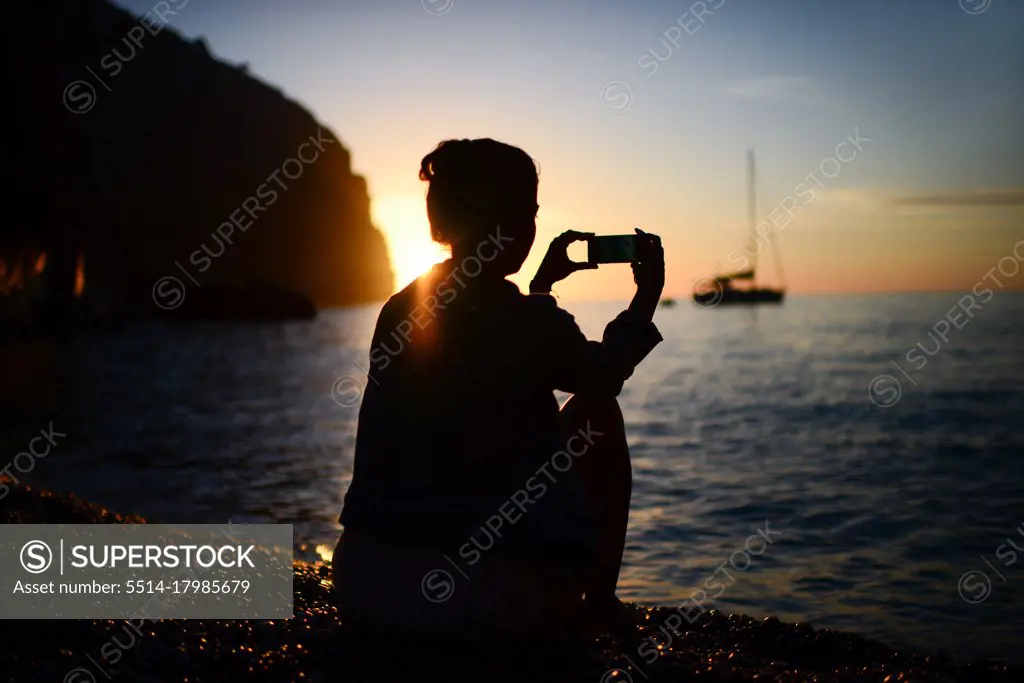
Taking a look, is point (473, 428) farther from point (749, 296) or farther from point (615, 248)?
point (749, 296)

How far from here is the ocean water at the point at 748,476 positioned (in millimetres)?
6035

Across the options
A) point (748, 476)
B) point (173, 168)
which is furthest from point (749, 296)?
point (748, 476)

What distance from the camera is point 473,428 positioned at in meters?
2.58

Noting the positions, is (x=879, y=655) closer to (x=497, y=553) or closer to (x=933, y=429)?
(x=497, y=553)

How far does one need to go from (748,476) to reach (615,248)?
850 centimetres

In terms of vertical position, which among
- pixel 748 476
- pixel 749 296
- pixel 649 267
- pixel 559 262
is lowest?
pixel 649 267

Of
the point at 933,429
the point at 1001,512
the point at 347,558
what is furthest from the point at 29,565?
the point at 933,429

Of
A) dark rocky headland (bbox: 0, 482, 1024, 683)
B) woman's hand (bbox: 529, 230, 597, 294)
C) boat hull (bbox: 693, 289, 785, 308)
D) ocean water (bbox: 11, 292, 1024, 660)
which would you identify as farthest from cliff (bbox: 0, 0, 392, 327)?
boat hull (bbox: 693, 289, 785, 308)

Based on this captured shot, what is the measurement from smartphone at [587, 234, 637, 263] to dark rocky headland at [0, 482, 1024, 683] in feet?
4.43

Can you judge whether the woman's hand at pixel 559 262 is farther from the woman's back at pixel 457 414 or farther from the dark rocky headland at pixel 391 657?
the dark rocky headland at pixel 391 657

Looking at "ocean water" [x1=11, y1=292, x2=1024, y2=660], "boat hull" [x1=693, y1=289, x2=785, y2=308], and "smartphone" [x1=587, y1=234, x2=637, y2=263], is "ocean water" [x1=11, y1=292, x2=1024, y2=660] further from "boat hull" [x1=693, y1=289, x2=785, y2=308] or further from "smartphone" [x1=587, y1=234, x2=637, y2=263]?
"boat hull" [x1=693, y1=289, x2=785, y2=308]

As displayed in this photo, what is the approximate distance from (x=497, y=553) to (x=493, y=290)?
814 millimetres

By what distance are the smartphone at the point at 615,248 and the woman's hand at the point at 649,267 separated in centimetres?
2

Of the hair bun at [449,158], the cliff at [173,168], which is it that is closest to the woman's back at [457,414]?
the hair bun at [449,158]
